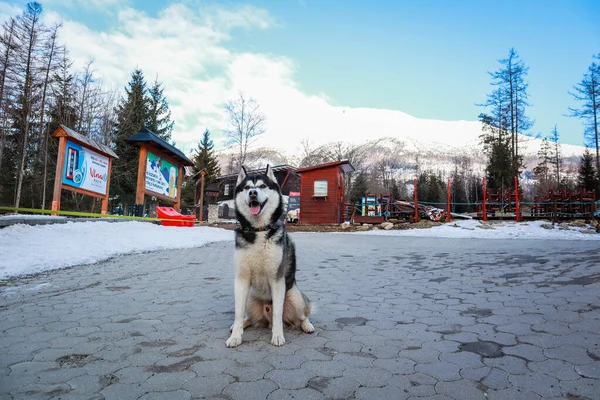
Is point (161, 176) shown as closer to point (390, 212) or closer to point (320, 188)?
point (320, 188)

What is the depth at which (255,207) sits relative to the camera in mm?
3070

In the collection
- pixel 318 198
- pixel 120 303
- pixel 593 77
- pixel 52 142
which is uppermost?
pixel 593 77

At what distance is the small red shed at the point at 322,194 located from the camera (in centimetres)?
2490

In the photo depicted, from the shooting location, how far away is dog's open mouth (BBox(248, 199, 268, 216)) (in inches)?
120

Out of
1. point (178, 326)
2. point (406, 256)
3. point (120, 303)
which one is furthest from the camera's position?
point (406, 256)

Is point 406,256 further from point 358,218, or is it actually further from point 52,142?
point 52,142

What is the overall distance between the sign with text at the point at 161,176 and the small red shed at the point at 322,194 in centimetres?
1027

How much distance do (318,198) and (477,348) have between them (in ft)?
74.6

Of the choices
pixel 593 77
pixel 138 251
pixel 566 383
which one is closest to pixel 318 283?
pixel 566 383

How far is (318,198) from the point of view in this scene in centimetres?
2528

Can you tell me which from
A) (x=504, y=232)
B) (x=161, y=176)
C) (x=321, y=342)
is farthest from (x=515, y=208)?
(x=321, y=342)

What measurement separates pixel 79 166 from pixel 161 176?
532cm

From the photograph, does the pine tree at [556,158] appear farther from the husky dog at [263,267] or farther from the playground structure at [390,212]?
the husky dog at [263,267]

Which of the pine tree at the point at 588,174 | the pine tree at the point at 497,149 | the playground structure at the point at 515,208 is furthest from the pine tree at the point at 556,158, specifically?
the playground structure at the point at 515,208
